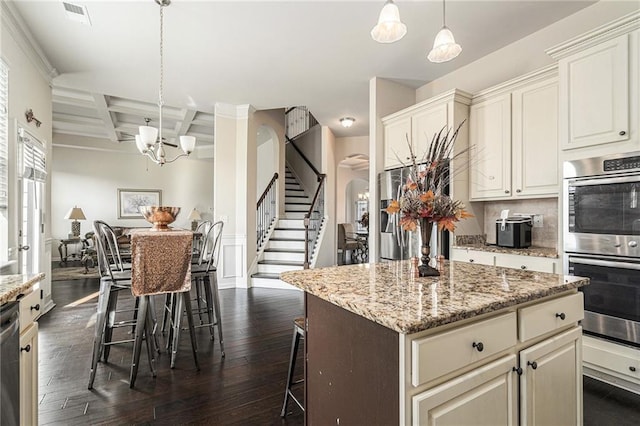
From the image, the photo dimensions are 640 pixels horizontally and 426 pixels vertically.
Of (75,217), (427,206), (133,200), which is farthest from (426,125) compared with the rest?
(133,200)

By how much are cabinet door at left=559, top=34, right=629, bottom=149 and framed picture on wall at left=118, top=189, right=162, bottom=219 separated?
947cm

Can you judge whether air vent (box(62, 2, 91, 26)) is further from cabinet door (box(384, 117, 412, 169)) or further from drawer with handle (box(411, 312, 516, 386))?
drawer with handle (box(411, 312, 516, 386))

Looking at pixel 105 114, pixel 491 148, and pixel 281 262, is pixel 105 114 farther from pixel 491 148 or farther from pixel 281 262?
pixel 491 148

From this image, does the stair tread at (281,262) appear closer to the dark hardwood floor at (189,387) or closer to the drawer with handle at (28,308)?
the dark hardwood floor at (189,387)

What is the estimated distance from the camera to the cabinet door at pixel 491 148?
311cm

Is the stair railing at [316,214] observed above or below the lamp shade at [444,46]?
below

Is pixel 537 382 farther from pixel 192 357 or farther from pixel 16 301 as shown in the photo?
pixel 192 357

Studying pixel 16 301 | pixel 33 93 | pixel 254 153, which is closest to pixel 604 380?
pixel 16 301

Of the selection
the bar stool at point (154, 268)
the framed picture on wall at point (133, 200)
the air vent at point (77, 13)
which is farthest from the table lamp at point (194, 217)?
the bar stool at point (154, 268)

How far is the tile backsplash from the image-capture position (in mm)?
3008

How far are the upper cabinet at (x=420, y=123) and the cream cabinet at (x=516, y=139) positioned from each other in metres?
0.26

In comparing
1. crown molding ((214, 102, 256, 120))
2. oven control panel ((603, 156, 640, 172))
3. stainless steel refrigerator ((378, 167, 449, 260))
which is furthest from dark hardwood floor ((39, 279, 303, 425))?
crown molding ((214, 102, 256, 120))

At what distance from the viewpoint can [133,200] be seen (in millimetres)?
8836

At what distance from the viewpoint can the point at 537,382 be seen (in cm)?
128
